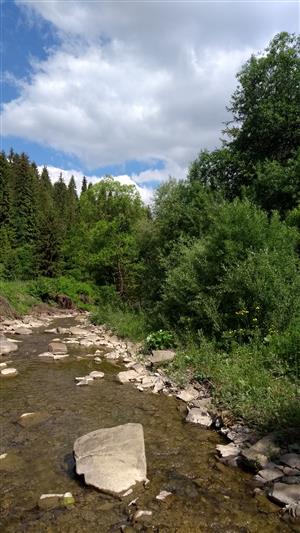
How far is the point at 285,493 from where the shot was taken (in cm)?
523

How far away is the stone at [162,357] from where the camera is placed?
1192cm

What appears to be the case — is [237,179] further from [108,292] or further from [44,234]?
[44,234]

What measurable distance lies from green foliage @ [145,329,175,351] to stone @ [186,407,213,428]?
5072 mm

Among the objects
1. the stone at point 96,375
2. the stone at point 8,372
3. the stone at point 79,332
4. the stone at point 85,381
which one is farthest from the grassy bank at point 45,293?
the stone at point 85,381

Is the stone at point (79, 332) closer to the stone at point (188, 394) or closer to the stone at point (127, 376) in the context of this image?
the stone at point (127, 376)

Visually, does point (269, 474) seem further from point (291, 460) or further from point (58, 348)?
point (58, 348)

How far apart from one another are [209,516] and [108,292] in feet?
88.8

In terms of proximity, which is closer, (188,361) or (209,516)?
(209,516)

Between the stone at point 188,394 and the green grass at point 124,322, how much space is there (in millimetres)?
6447

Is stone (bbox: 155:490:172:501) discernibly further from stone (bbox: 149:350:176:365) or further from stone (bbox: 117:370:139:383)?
stone (bbox: 149:350:176:365)

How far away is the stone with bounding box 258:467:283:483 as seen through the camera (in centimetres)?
566

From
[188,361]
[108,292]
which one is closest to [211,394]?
[188,361]

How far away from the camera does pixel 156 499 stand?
5.35 meters

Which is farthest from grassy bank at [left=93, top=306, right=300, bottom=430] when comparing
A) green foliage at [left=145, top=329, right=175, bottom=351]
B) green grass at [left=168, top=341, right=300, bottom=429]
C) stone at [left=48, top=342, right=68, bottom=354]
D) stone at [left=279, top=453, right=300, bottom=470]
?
stone at [left=48, top=342, right=68, bottom=354]
